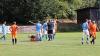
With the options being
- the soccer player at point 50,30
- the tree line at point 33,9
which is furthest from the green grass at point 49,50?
the tree line at point 33,9

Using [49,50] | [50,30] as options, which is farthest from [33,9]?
[49,50]

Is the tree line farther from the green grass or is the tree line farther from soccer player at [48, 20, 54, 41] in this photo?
the green grass

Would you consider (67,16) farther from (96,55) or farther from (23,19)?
(96,55)

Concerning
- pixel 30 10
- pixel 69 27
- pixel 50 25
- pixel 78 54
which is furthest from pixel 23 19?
pixel 78 54

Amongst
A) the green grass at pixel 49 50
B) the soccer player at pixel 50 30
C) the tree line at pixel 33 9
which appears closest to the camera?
the green grass at pixel 49 50

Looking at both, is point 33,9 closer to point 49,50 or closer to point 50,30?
point 50,30

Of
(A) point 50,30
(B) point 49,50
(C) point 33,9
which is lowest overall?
(B) point 49,50

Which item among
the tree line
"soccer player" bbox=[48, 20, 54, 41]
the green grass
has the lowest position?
the green grass

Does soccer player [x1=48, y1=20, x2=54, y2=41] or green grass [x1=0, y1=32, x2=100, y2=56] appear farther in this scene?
soccer player [x1=48, y1=20, x2=54, y2=41]

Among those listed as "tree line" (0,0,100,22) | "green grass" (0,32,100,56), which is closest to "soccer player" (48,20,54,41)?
"green grass" (0,32,100,56)

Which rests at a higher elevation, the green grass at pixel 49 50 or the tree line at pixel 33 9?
the tree line at pixel 33 9

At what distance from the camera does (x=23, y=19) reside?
84.6 m

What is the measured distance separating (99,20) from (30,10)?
13935 mm

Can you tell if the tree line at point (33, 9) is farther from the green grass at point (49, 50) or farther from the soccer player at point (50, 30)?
the green grass at point (49, 50)
